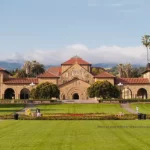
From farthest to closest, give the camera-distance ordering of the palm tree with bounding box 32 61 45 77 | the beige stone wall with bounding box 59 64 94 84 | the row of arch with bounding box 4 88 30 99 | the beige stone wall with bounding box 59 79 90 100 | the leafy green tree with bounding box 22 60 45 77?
the palm tree with bounding box 32 61 45 77 < the leafy green tree with bounding box 22 60 45 77 < the row of arch with bounding box 4 88 30 99 < the beige stone wall with bounding box 59 64 94 84 < the beige stone wall with bounding box 59 79 90 100

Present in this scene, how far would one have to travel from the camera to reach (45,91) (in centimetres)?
9656

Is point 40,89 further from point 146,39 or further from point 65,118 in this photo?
point 65,118

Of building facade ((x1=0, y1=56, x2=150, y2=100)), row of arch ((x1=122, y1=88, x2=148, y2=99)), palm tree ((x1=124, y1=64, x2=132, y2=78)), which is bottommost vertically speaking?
row of arch ((x1=122, y1=88, x2=148, y2=99))

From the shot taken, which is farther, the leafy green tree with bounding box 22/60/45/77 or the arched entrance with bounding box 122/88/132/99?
the leafy green tree with bounding box 22/60/45/77

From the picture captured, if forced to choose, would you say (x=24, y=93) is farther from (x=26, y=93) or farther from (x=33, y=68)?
(x=33, y=68)

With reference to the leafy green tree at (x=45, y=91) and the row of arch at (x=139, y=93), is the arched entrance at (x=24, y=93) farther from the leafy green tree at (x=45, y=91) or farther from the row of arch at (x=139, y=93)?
the row of arch at (x=139, y=93)

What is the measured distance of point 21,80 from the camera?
10919 cm

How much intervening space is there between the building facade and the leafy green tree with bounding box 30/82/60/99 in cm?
638

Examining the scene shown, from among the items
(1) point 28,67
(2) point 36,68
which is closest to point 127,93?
(2) point 36,68

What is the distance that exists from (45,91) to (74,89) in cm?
1155

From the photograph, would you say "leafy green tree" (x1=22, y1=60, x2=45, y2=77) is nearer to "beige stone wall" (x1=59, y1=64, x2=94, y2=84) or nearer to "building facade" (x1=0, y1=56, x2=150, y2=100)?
"building facade" (x1=0, y1=56, x2=150, y2=100)

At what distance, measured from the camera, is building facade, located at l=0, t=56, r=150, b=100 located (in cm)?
10600

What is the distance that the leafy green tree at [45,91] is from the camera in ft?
317

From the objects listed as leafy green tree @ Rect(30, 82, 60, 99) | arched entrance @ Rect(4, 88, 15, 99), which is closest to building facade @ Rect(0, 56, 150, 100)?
arched entrance @ Rect(4, 88, 15, 99)
